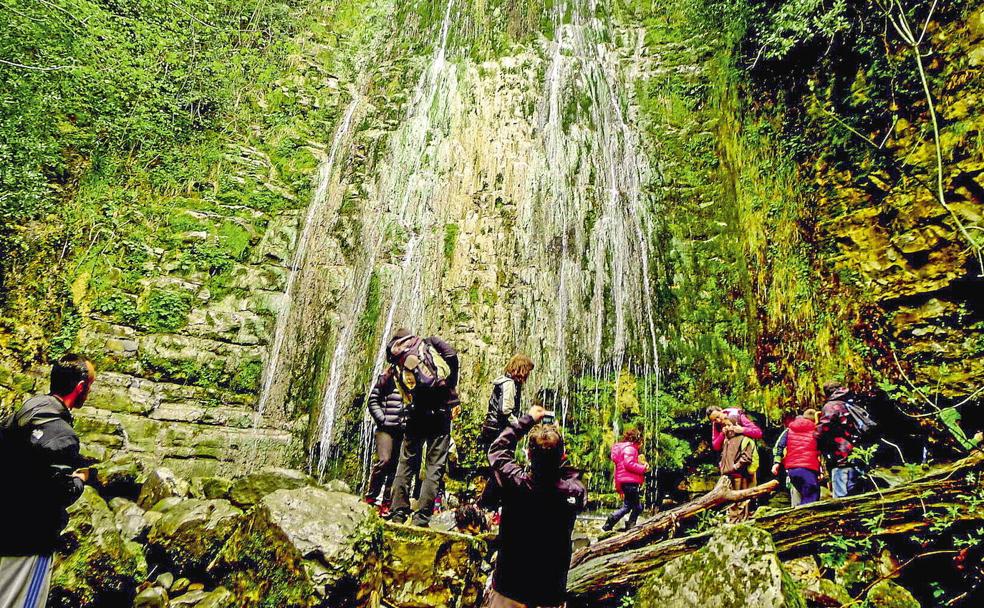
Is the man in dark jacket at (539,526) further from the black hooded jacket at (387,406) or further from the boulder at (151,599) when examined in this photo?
the boulder at (151,599)

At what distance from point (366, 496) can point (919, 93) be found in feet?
23.6

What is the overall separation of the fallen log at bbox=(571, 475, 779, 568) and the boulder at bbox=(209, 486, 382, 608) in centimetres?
171

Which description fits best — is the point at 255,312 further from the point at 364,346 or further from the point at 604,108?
the point at 604,108

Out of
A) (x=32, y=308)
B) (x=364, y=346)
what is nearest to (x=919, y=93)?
(x=364, y=346)

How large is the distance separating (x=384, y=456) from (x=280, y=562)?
4.28 ft

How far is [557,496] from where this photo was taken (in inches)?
108

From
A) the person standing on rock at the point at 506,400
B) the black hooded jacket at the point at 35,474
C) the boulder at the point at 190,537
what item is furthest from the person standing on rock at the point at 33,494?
the person standing on rock at the point at 506,400

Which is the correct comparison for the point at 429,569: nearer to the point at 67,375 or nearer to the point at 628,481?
the point at 67,375

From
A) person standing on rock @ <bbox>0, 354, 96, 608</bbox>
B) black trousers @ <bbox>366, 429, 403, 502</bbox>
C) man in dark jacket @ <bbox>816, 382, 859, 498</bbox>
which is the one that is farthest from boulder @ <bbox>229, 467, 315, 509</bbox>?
man in dark jacket @ <bbox>816, 382, 859, 498</bbox>

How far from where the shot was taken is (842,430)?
5094 millimetres

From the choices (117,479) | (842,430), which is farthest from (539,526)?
(117,479)

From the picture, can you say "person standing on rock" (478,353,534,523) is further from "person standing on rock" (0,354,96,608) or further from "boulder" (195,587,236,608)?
"person standing on rock" (0,354,96,608)

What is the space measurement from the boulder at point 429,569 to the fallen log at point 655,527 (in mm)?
954

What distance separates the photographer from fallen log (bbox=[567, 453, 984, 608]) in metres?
3.42
